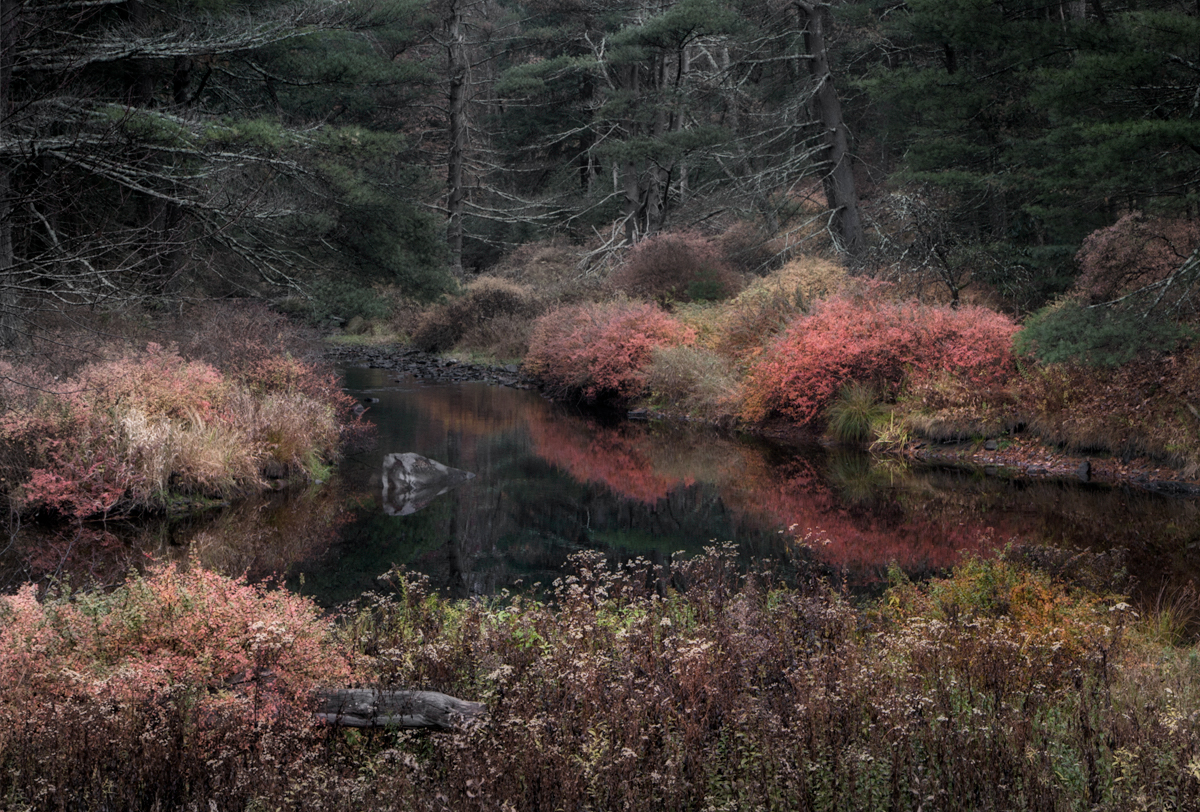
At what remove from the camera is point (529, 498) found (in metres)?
13.2

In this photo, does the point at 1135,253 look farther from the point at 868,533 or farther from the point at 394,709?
the point at 394,709

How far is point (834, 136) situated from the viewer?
80.1 feet

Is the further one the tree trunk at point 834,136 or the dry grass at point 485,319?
the dry grass at point 485,319

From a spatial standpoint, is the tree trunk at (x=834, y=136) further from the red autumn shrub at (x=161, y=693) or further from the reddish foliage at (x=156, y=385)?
the red autumn shrub at (x=161, y=693)

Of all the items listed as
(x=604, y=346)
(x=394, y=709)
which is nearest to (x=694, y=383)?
(x=604, y=346)

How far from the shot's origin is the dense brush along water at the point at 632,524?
9.17 m

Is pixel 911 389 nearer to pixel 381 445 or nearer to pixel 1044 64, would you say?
pixel 1044 64

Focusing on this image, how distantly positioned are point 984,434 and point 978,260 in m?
5.82

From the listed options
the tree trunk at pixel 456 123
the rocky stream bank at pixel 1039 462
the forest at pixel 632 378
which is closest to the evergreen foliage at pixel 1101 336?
the forest at pixel 632 378

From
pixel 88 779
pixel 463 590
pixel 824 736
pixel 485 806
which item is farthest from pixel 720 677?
pixel 463 590

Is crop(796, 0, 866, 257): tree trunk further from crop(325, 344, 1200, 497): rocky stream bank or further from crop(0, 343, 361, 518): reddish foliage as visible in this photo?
crop(0, 343, 361, 518): reddish foliage

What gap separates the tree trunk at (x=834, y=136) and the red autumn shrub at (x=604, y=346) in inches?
206

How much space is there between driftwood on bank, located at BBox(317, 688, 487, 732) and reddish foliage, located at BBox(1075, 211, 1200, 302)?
1302 centimetres

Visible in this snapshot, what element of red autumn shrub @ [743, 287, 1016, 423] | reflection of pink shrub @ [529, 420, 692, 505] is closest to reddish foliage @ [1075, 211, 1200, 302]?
red autumn shrub @ [743, 287, 1016, 423]
